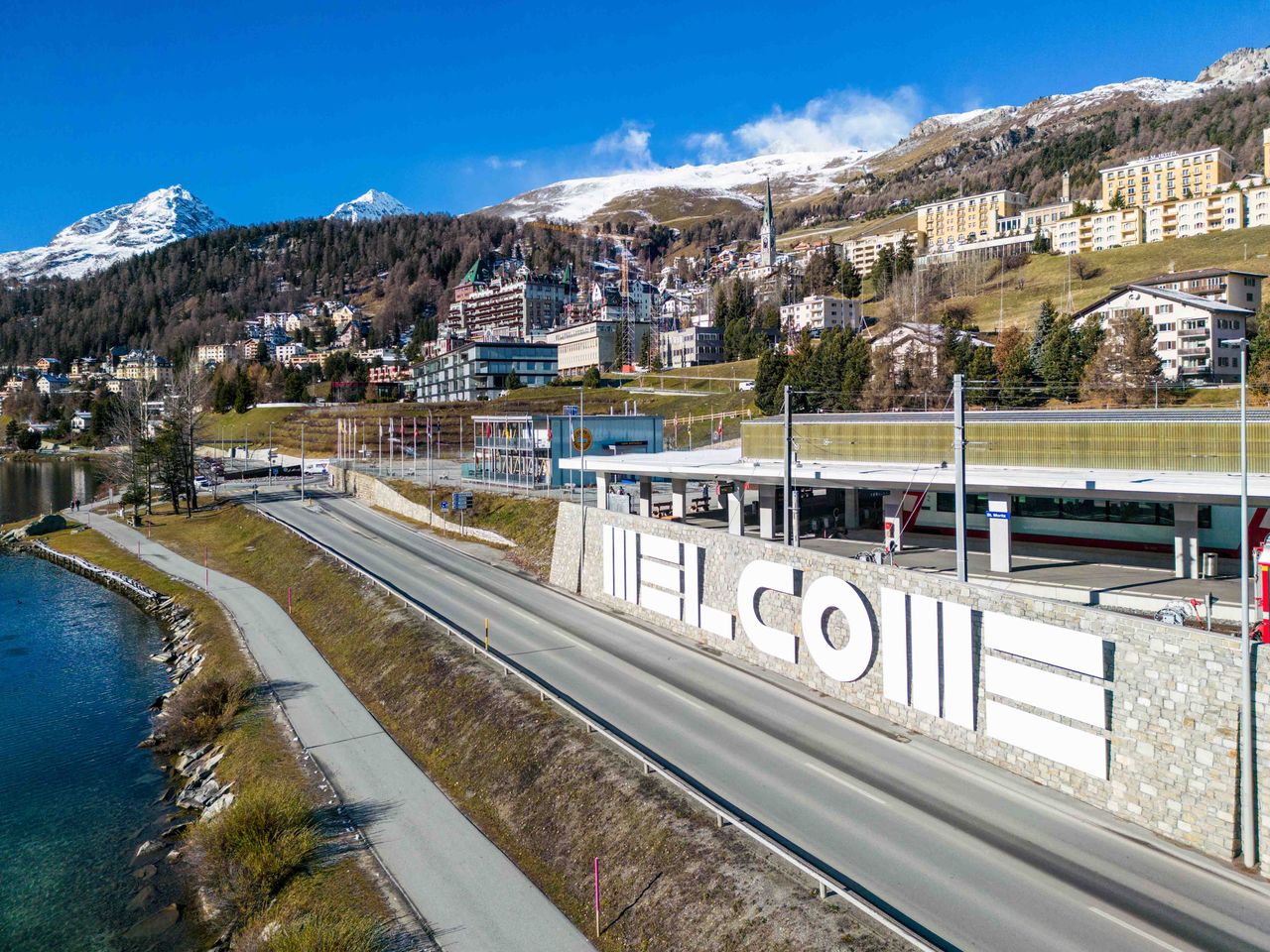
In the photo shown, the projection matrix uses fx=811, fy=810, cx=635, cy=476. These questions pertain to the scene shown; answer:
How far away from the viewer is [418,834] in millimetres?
19344

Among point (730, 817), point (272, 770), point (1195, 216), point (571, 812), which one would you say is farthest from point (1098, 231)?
point (272, 770)

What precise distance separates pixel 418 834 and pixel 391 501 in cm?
5417

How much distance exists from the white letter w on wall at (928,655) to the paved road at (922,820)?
1.03 metres

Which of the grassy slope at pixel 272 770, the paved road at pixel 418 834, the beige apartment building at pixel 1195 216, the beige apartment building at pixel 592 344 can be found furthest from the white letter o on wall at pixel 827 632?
the beige apartment building at pixel 1195 216

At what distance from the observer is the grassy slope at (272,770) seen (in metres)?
16.9

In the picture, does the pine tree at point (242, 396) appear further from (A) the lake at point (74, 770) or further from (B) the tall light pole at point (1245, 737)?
(B) the tall light pole at point (1245, 737)

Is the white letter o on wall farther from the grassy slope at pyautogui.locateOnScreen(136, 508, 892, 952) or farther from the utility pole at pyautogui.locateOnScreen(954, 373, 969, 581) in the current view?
the grassy slope at pyautogui.locateOnScreen(136, 508, 892, 952)

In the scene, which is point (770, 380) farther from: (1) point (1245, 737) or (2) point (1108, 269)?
(1) point (1245, 737)

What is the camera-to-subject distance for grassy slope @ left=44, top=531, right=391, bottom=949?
16.9 metres

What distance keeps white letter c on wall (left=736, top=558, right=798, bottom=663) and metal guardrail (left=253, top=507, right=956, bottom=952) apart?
6.34 meters

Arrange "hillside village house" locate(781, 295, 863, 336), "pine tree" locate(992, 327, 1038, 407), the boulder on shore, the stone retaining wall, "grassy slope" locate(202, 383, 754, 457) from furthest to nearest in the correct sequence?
"hillside village house" locate(781, 295, 863, 336) → "grassy slope" locate(202, 383, 754, 457) → the boulder on shore → "pine tree" locate(992, 327, 1038, 407) → the stone retaining wall

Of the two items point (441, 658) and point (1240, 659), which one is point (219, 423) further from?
point (1240, 659)

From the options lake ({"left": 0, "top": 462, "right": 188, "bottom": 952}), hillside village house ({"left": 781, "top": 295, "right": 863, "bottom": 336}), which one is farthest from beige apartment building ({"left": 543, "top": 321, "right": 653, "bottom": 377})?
lake ({"left": 0, "top": 462, "right": 188, "bottom": 952})

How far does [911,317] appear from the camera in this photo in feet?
419
